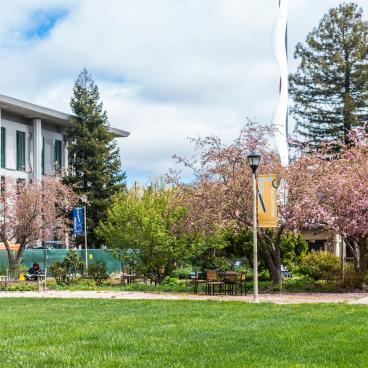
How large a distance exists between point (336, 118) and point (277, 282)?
33988 millimetres

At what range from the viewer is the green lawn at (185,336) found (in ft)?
33.8

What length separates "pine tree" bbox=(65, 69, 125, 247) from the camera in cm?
5616

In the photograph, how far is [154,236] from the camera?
107ft

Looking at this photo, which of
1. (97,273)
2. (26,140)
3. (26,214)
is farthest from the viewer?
(26,140)

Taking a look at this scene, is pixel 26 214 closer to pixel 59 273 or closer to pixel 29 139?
pixel 59 273

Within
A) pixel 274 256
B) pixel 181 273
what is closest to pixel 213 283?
pixel 274 256

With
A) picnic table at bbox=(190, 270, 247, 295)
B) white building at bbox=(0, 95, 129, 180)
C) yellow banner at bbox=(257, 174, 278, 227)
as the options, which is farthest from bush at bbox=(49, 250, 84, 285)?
white building at bbox=(0, 95, 129, 180)

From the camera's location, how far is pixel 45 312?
59.6ft

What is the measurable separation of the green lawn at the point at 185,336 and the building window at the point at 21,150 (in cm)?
3898

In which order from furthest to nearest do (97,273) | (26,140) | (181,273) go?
(26,140) → (181,273) → (97,273)

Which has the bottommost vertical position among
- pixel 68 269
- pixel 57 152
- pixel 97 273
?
pixel 97 273

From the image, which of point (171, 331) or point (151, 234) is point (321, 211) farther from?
point (171, 331)

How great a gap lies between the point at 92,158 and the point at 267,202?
35.6 m

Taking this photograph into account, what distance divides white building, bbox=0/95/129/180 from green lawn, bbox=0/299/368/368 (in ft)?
123
